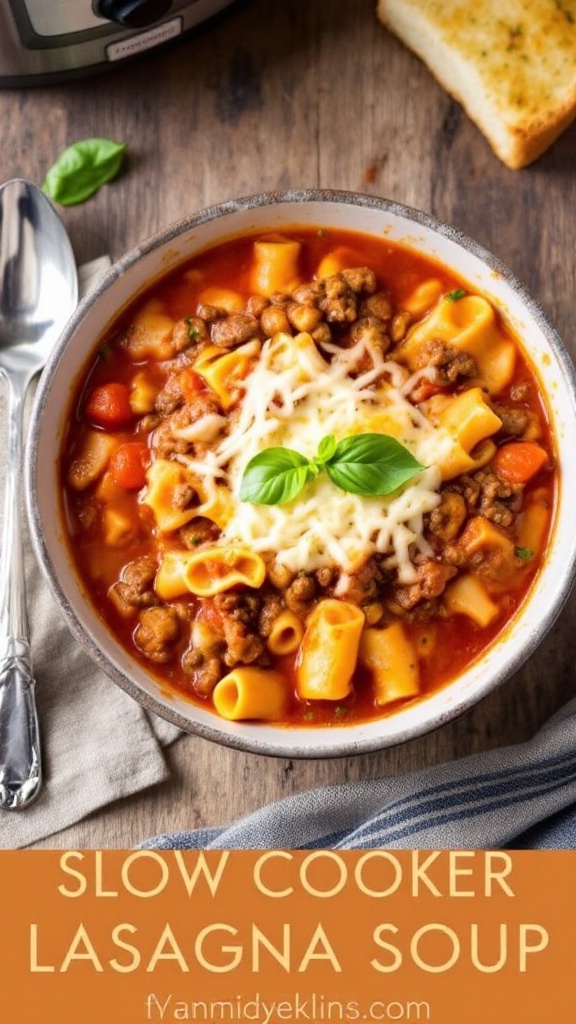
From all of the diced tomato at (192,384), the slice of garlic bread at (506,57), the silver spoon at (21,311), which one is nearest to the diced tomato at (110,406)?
the diced tomato at (192,384)

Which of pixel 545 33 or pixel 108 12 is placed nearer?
pixel 108 12

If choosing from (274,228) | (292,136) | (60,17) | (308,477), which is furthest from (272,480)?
(60,17)

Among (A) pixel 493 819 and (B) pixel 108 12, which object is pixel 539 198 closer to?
(B) pixel 108 12

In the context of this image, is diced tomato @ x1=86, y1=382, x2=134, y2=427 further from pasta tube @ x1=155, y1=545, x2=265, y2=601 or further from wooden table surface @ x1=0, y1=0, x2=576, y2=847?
wooden table surface @ x1=0, y1=0, x2=576, y2=847

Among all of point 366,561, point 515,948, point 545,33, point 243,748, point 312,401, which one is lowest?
point 515,948

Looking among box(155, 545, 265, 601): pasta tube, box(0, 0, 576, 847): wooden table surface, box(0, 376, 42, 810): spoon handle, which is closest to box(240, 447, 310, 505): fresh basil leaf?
box(155, 545, 265, 601): pasta tube

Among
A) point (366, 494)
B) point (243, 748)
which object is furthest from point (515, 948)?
point (366, 494)

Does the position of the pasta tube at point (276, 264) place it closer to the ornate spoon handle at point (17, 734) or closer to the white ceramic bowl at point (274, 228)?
the white ceramic bowl at point (274, 228)

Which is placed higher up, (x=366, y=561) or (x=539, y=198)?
(x=539, y=198)
